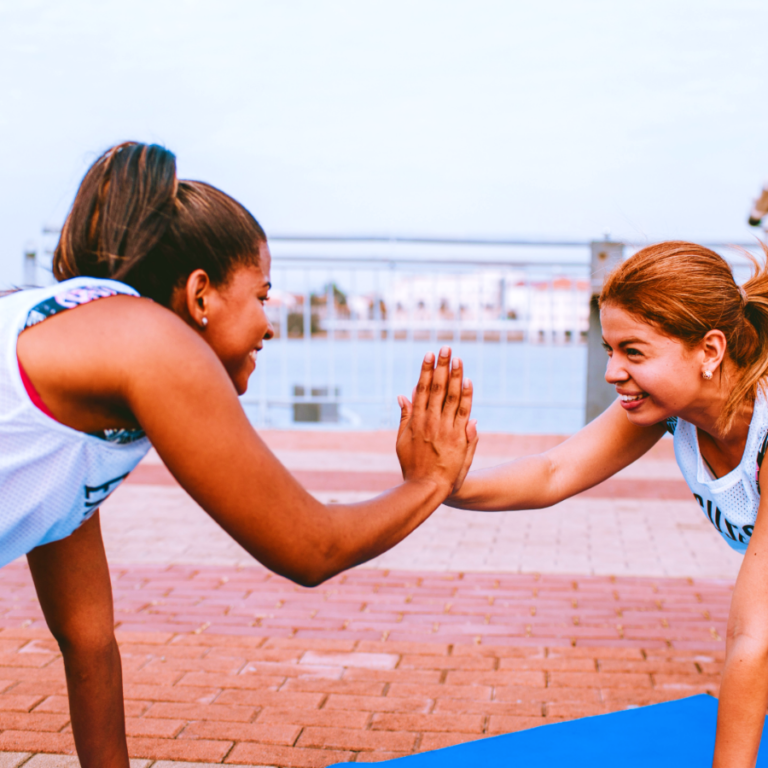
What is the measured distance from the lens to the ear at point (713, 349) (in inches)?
79.7

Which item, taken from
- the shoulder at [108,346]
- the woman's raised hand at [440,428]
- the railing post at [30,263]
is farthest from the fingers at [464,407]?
the railing post at [30,263]

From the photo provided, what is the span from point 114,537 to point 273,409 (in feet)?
13.0

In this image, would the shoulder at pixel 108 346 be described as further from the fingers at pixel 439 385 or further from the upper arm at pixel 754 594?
the upper arm at pixel 754 594

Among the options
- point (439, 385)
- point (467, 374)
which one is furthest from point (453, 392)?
point (467, 374)

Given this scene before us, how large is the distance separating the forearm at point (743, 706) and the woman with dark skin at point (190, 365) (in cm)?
71

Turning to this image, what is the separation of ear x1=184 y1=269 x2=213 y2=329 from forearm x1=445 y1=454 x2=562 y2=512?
1020 millimetres

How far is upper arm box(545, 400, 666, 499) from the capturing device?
2.46 metres

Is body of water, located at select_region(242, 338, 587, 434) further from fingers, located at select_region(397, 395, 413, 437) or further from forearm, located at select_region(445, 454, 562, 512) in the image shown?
fingers, located at select_region(397, 395, 413, 437)

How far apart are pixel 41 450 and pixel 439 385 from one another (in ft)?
2.96

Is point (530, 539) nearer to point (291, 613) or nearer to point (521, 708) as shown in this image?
point (291, 613)

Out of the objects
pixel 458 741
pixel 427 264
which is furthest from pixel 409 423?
pixel 427 264

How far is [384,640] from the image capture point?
11.3 ft

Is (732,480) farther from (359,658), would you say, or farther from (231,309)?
(359,658)

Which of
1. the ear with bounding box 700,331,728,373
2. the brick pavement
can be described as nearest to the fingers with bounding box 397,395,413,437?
the ear with bounding box 700,331,728,373
